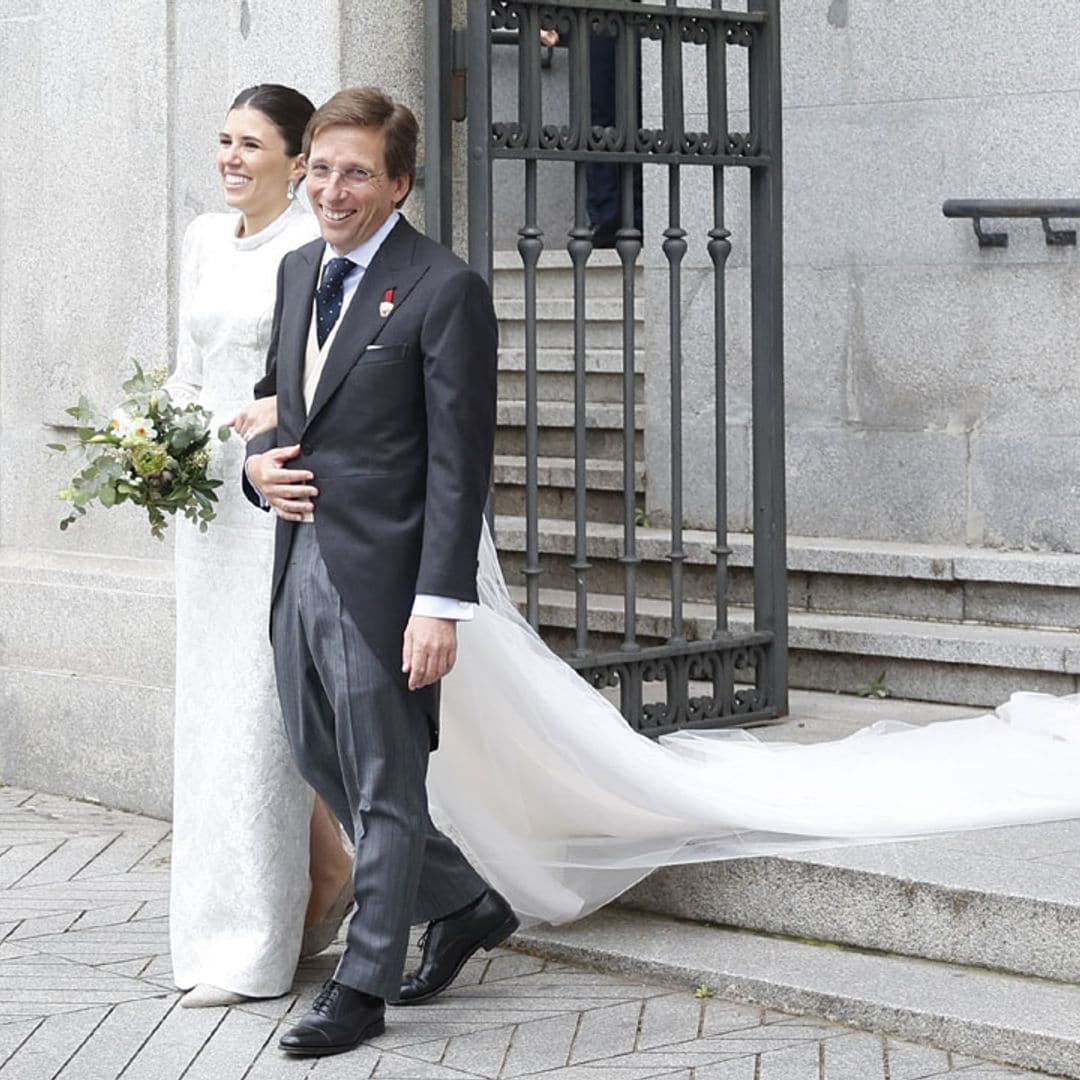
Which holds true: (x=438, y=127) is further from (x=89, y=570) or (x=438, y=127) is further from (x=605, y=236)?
(x=605, y=236)

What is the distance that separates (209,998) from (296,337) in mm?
1497

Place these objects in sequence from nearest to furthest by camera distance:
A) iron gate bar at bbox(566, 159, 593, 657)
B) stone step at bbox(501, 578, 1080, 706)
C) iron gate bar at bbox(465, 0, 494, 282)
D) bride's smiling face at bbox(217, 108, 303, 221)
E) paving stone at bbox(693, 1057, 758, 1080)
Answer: paving stone at bbox(693, 1057, 758, 1080), bride's smiling face at bbox(217, 108, 303, 221), iron gate bar at bbox(465, 0, 494, 282), iron gate bar at bbox(566, 159, 593, 657), stone step at bbox(501, 578, 1080, 706)

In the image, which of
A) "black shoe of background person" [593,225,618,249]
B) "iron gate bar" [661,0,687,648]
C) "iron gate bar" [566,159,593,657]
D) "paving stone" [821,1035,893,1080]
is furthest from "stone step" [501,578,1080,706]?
"black shoe of background person" [593,225,618,249]

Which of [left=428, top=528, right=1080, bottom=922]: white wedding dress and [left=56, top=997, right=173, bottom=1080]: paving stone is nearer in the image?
[left=56, top=997, right=173, bottom=1080]: paving stone

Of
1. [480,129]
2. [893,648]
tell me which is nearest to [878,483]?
[893,648]

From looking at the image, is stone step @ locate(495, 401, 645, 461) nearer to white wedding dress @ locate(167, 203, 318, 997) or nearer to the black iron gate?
the black iron gate

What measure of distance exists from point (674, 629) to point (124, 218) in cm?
219

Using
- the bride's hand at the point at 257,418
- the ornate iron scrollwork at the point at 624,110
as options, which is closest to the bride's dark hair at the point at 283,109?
the bride's hand at the point at 257,418

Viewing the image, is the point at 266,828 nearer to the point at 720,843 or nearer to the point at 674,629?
the point at 720,843

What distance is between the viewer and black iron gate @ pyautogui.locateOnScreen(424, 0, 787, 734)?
598 cm

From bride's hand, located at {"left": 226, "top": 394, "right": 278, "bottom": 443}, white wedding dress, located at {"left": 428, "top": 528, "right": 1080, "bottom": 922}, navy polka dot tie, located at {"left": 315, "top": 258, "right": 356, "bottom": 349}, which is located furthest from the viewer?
white wedding dress, located at {"left": 428, "top": 528, "right": 1080, "bottom": 922}

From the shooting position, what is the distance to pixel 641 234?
6.48 metres

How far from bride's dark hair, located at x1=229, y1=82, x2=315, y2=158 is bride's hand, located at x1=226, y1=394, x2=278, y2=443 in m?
0.58

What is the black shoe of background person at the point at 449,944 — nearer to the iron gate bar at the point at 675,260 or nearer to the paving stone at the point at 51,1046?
the paving stone at the point at 51,1046
